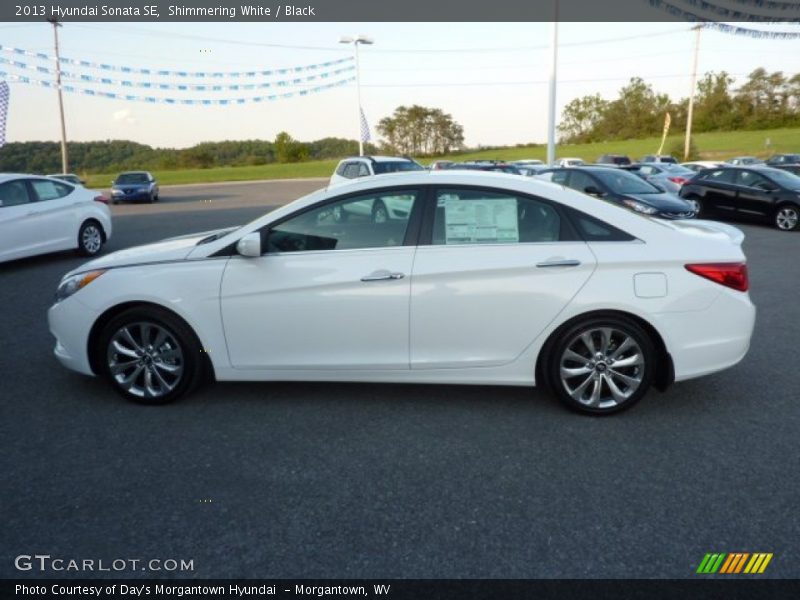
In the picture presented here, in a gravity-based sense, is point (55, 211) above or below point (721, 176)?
below

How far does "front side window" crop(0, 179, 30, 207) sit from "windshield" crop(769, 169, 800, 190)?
51.3 ft

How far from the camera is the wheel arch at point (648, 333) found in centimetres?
405

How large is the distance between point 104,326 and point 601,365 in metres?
3.37

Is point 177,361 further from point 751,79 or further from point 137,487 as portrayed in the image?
point 751,79

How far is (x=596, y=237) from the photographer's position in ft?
13.5

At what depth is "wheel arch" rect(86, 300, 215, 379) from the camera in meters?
4.31

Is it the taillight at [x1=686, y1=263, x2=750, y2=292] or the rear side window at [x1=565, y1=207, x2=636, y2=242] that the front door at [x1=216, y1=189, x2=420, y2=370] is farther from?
the taillight at [x1=686, y1=263, x2=750, y2=292]

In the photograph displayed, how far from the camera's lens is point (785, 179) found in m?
15.3

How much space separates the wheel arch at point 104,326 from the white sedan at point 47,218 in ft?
22.0

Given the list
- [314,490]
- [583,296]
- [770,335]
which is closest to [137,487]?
[314,490]

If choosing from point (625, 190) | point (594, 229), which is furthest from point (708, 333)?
point (625, 190)

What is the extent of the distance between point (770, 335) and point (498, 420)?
137 inches

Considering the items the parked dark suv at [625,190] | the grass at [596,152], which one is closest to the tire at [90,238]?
the parked dark suv at [625,190]

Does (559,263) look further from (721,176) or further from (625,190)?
Answer: (721,176)
